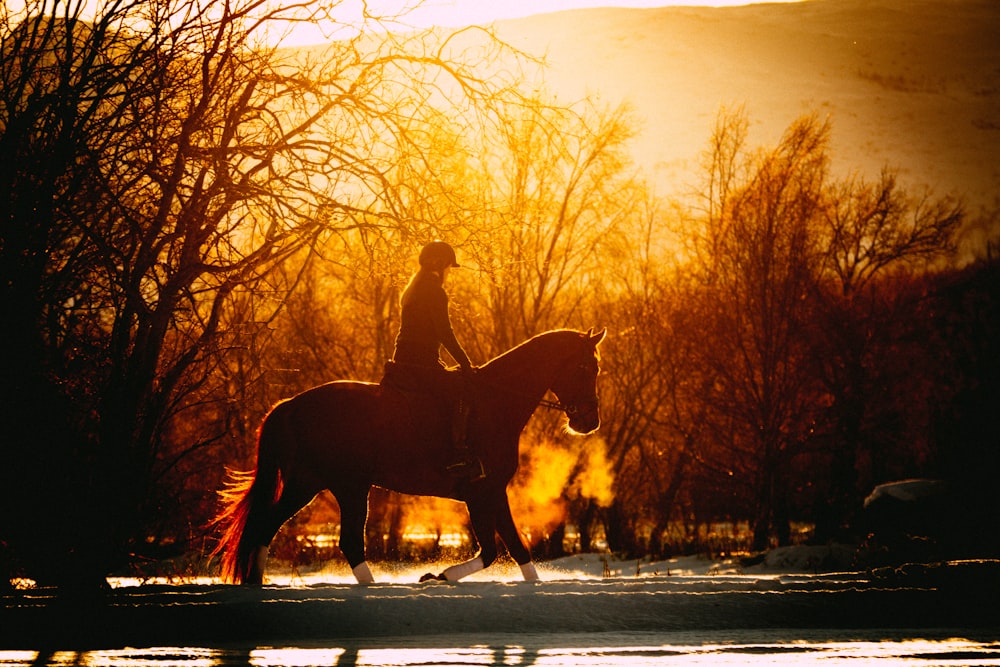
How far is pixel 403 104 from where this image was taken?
13.4 metres

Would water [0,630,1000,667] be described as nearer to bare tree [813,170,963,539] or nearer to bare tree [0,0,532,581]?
bare tree [0,0,532,581]

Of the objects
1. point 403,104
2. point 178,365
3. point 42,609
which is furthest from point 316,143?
point 42,609

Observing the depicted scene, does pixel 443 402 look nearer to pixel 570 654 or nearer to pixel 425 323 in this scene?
pixel 425 323

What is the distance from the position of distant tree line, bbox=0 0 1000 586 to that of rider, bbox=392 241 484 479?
585 millimetres

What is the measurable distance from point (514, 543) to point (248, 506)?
2.71m

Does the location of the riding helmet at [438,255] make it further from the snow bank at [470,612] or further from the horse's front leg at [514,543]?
the snow bank at [470,612]

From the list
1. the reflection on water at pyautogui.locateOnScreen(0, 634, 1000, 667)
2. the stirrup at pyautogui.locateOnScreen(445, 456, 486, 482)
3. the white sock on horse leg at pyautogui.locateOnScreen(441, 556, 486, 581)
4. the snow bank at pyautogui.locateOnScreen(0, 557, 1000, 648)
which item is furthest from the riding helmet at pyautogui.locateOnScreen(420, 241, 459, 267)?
the reflection on water at pyautogui.locateOnScreen(0, 634, 1000, 667)

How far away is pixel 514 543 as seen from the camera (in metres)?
12.7

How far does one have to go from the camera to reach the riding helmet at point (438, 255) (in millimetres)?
12305

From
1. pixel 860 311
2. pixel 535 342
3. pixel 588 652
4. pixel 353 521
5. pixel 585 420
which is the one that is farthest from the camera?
pixel 860 311

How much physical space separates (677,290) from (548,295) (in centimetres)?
721

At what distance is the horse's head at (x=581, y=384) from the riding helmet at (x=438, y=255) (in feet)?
6.09

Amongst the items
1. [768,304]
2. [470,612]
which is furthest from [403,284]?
[768,304]

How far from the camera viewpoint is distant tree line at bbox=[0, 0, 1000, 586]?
919 centimetres
